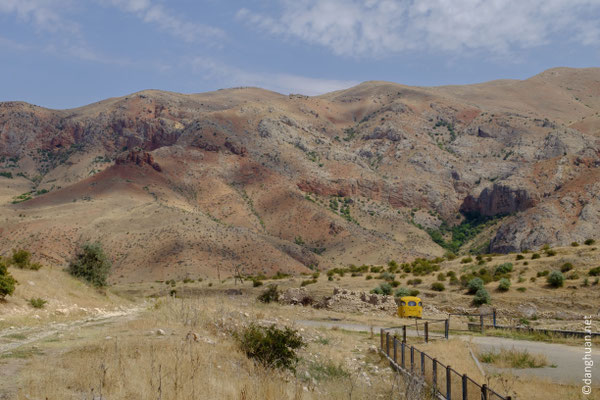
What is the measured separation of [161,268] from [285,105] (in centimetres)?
10315

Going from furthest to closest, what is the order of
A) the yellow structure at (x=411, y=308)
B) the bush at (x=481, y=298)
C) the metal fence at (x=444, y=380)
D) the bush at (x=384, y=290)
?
A: the bush at (x=384, y=290), the bush at (x=481, y=298), the yellow structure at (x=411, y=308), the metal fence at (x=444, y=380)

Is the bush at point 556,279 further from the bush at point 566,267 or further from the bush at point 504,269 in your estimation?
the bush at point 504,269

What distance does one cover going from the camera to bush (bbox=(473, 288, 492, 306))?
3147cm

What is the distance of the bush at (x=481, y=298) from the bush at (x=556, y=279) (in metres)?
4.58

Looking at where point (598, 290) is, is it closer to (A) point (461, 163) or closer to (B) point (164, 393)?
(B) point (164, 393)

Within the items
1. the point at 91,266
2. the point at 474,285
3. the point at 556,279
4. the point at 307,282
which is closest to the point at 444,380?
the point at 474,285

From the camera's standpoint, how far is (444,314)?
31.4m

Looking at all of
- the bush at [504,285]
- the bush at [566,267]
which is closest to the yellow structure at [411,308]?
the bush at [504,285]

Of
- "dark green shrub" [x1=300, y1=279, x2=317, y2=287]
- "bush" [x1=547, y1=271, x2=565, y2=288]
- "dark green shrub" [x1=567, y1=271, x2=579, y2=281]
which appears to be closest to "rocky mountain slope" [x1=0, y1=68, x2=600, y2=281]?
"dark green shrub" [x1=300, y1=279, x2=317, y2=287]

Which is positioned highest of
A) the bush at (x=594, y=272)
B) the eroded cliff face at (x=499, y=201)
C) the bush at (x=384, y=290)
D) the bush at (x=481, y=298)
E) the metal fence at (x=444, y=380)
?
the eroded cliff face at (x=499, y=201)

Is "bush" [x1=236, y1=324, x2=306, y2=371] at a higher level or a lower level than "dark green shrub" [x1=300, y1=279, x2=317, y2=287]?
higher

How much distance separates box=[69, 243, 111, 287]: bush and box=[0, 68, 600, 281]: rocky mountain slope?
105 feet

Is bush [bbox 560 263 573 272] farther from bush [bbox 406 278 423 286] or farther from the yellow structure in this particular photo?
the yellow structure

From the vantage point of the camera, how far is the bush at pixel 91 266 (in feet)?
117
